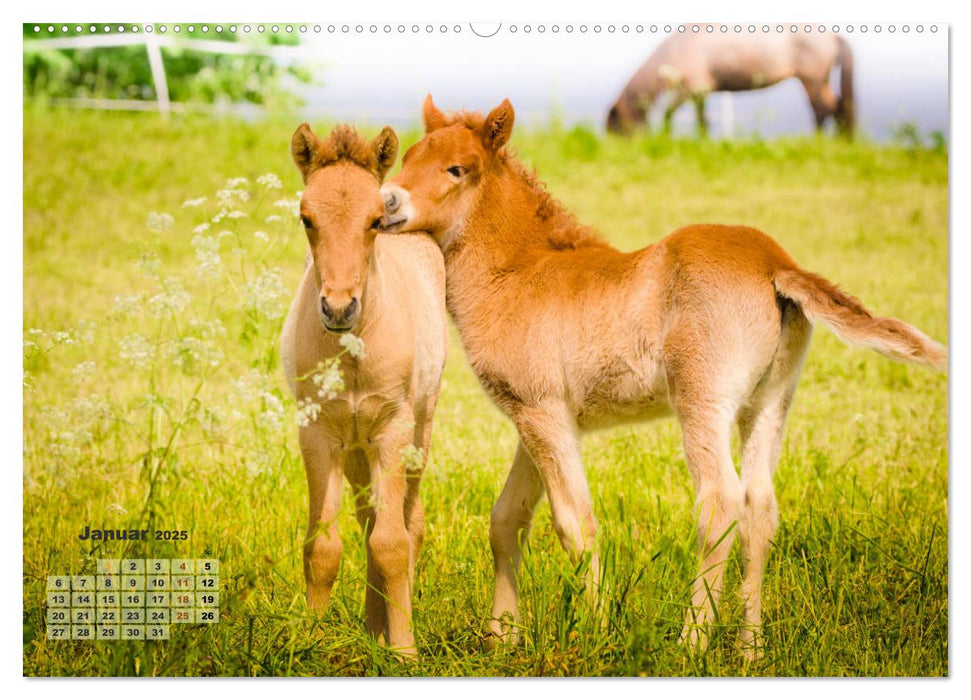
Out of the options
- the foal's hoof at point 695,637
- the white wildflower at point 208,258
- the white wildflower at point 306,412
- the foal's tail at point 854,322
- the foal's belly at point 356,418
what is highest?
the white wildflower at point 208,258

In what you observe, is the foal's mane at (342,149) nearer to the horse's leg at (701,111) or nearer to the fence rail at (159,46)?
the fence rail at (159,46)

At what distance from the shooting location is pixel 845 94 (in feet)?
16.7

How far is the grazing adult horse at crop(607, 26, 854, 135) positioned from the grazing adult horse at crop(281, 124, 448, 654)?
1.32 metres

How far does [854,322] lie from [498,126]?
171 centimetres

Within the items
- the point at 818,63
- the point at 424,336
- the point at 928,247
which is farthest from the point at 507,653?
the point at 928,247

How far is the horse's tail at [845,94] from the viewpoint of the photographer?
4.71 meters

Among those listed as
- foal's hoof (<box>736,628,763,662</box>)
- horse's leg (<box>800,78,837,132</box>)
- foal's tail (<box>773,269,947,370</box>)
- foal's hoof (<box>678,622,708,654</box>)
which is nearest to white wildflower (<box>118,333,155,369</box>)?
foal's hoof (<box>678,622,708,654</box>)

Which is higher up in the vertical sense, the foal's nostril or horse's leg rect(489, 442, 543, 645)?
the foal's nostril

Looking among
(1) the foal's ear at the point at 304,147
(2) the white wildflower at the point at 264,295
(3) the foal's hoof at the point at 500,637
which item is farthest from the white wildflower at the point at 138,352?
(3) the foal's hoof at the point at 500,637

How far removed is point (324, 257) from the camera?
3.99 meters

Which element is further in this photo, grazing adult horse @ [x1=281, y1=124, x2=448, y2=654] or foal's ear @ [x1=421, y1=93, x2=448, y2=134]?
foal's ear @ [x1=421, y1=93, x2=448, y2=134]

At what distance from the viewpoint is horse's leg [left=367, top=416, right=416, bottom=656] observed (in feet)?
14.2

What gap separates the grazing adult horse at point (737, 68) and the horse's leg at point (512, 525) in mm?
1688

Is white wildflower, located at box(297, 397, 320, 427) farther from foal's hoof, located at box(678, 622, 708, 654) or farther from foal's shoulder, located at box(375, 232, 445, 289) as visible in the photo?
foal's hoof, located at box(678, 622, 708, 654)
